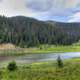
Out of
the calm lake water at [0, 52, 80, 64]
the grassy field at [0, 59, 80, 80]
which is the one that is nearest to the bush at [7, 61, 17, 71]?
the grassy field at [0, 59, 80, 80]

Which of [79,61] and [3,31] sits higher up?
[3,31]

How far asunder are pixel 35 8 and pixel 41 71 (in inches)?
178

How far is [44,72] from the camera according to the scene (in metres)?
15.4

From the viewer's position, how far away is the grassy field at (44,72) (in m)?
14.3

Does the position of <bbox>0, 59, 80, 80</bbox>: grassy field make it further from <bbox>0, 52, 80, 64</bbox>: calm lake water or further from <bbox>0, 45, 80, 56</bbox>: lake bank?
<bbox>0, 45, 80, 56</bbox>: lake bank

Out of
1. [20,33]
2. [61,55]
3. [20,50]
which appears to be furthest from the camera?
[20,33]

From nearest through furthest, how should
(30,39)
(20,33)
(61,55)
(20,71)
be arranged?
(20,71)
(61,55)
(30,39)
(20,33)

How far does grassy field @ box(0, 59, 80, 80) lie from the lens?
14.3 meters

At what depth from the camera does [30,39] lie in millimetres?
21500

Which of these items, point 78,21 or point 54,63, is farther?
point 78,21

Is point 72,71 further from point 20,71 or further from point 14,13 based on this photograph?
point 14,13

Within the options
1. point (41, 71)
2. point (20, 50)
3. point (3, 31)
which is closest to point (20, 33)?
point (3, 31)

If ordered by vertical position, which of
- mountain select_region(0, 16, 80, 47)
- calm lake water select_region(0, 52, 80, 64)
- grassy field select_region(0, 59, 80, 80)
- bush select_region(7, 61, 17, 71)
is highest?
mountain select_region(0, 16, 80, 47)

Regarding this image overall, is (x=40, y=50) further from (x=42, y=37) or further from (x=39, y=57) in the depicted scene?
(x=42, y=37)
